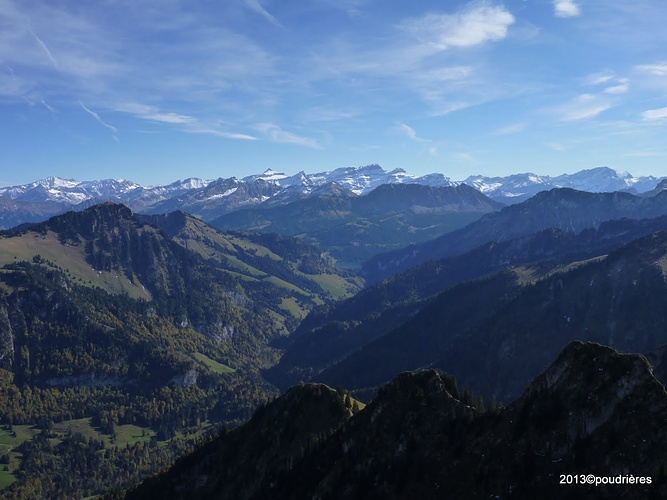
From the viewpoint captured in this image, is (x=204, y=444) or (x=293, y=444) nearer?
(x=293, y=444)

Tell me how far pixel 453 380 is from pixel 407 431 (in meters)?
12.3

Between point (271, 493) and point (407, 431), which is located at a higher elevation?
point (407, 431)

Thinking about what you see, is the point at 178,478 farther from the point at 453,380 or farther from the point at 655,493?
the point at 655,493

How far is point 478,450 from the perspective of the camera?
72.0 meters

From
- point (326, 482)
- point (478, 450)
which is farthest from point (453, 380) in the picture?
point (326, 482)

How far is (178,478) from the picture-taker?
5699 inches

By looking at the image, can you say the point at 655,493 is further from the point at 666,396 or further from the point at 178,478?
the point at 178,478

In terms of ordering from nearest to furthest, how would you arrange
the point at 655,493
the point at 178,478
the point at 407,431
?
the point at 655,493, the point at 407,431, the point at 178,478

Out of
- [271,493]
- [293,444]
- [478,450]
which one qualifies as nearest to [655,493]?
[478,450]

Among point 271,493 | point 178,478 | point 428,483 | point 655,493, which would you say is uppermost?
point 655,493

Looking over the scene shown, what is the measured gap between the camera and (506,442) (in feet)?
223

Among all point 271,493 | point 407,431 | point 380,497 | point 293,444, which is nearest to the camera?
point 380,497

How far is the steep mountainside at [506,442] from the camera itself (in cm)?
5600

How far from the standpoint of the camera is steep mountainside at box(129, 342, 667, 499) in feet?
184
